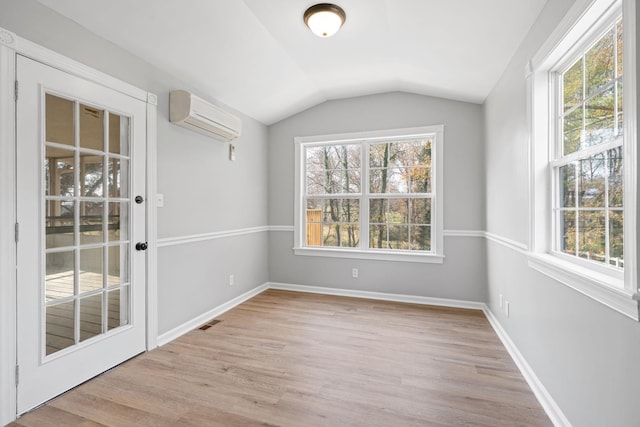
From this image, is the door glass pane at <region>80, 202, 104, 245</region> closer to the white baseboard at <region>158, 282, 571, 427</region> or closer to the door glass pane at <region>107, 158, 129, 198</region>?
the door glass pane at <region>107, 158, 129, 198</region>

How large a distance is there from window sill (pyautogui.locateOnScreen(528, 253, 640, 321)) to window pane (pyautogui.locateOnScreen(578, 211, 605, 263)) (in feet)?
0.29

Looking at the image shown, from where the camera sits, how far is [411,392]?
1.98 m

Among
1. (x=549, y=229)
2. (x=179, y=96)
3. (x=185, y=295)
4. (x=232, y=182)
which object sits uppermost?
(x=179, y=96)

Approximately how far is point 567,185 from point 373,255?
2.40m

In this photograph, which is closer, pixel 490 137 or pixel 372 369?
pixel 372 369

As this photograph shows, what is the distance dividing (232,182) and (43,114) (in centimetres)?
194

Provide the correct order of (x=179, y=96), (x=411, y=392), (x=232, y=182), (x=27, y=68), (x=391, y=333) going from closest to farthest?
(x=27, y=68), (x=411, y=392), (x=179, y=96), (x=391, y=333), (x=232, y=182)

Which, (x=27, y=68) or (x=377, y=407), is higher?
(x=27, y=68)

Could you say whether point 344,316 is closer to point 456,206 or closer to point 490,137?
point 456,206

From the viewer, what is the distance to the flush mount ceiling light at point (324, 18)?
223 centimetres

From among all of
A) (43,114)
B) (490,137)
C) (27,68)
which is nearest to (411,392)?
(490,137)

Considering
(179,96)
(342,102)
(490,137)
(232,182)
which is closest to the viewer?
(179,96)

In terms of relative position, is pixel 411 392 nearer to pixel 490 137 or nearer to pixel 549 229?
pixel 549 229

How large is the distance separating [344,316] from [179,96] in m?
2.73
